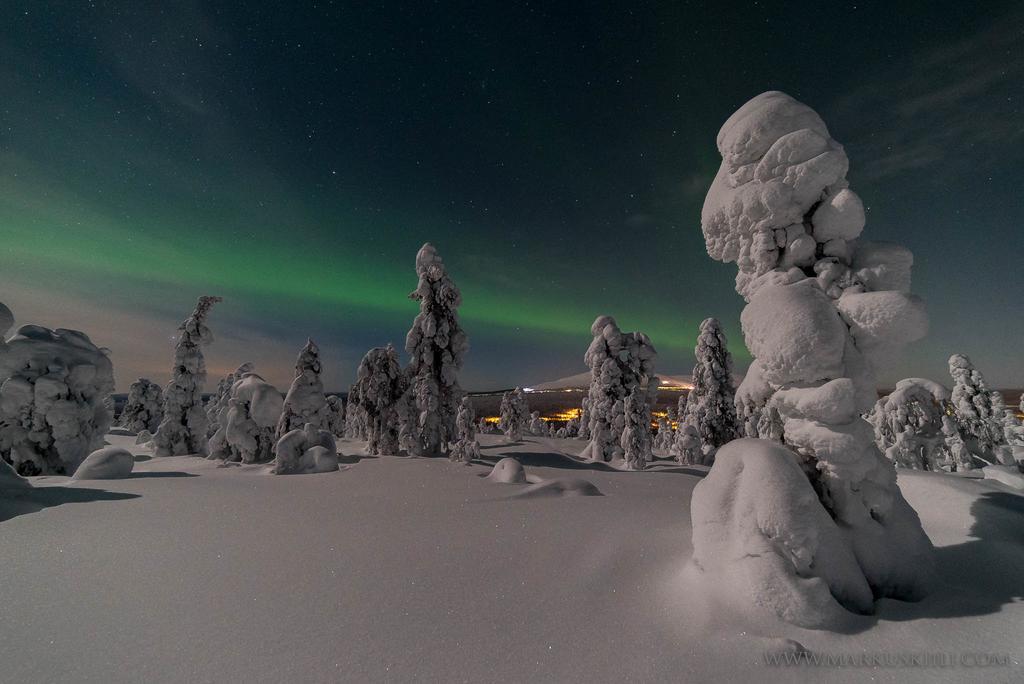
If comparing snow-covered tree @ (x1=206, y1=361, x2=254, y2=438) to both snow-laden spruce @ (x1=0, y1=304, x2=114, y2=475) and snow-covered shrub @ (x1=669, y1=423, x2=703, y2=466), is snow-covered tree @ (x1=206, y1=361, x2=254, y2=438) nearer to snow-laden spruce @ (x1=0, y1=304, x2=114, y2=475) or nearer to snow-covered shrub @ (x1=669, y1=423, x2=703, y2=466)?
snow-laden spruce @ (x1=0, y1=304, x2=114, y2=475)

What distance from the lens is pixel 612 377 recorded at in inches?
902

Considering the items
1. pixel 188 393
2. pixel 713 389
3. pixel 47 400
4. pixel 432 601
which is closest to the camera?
pixel 432 601

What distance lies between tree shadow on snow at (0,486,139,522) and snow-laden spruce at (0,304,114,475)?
8337 mm

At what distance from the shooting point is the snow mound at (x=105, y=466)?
1102 centimetres

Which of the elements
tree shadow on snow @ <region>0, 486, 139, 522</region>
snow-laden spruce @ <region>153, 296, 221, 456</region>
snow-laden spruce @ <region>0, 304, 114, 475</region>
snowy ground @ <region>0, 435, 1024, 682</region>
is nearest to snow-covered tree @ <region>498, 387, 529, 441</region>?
snow-laden spruce @ <region>153, 296, 221, 456</region>

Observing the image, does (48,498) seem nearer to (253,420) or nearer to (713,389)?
(253,420)

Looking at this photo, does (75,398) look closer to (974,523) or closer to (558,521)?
(558,521)

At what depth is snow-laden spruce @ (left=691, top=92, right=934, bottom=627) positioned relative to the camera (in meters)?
3.91

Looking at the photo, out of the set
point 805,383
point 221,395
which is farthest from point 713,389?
point 221,395

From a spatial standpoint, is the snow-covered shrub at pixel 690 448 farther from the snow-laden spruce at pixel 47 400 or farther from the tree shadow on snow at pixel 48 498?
the snow-laden spruce at pixel 47 400

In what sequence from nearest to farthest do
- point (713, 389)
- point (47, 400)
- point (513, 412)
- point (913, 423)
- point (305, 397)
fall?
point (47, 400) → point (913, 423) → point (305, 397) → point (713, 389) → point (513, 412)

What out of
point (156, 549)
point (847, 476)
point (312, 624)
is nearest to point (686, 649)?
point (847, 476)

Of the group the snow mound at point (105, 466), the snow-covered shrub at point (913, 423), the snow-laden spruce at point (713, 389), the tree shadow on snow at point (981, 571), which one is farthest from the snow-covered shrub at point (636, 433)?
the snow mound at point (105, 466)

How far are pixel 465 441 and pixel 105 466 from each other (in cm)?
1181
